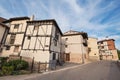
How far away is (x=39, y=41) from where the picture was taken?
16172 mm

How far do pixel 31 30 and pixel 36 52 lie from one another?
4.53 metres

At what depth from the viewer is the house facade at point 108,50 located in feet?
162

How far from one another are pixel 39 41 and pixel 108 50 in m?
46.8

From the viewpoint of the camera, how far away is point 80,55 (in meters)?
25.6

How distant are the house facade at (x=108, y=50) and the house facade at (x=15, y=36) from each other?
157 ft

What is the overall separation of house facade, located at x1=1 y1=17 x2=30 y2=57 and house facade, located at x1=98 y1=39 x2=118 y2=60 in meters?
47.9

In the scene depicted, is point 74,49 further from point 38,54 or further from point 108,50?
point 108,50

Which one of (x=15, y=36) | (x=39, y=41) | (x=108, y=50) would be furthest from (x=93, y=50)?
(x=15, y=36)

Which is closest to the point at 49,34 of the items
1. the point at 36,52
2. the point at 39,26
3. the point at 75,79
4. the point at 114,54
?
the point at 39,26

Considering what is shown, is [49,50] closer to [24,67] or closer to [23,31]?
[24,67]

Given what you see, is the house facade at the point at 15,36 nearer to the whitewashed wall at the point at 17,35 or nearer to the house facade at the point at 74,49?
the whitewashed wall at the point at 17,35

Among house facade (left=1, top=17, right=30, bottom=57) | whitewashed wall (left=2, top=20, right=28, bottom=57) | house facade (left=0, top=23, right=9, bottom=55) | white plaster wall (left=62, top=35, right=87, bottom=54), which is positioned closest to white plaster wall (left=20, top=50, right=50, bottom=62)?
house facade (left=1, top=17, right=30, bottom=57)

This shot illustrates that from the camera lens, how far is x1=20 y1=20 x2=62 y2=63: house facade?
1530cm

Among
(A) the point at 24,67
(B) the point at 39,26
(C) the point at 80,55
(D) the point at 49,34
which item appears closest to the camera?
(A) the point at 24,67
